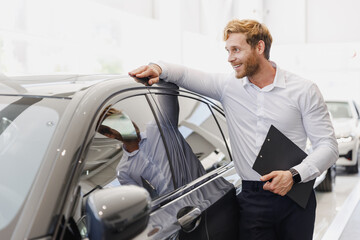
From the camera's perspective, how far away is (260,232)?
94.5 inches

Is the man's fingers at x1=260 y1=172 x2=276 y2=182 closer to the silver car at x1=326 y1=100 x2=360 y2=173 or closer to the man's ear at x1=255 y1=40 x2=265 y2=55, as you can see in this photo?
the man's ear at x1=255 y1=40 x2=265 y2=55

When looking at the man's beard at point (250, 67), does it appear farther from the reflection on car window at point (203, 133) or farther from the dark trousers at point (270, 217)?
the dark trousers at point (270, 217)

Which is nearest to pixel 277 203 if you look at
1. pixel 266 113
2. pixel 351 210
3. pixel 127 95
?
pixel 266 113

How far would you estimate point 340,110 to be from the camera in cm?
940

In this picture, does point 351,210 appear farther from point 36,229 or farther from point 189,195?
point 36,229

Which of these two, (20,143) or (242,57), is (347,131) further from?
(20,143)

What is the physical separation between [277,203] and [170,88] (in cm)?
80

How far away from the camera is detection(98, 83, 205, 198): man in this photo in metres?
1.83

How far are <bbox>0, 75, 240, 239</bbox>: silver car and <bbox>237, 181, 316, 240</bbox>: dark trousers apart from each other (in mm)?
72

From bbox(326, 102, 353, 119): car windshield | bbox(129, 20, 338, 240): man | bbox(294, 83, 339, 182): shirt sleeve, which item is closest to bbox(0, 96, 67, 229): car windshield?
bbox(129, 20, 338, 240): man

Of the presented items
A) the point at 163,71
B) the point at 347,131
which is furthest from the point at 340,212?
the point at 163,71

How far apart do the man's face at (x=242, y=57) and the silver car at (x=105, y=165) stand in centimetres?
33

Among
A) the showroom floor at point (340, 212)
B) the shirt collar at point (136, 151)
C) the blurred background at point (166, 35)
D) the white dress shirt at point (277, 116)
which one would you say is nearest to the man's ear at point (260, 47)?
the white dress shirt at point (277, 116)

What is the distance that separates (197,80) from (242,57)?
0.29 m
